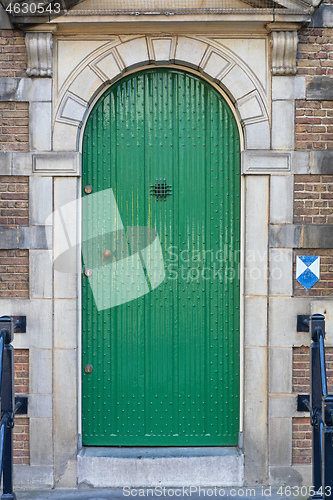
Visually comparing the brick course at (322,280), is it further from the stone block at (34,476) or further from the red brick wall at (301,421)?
the stone block at (34,476)

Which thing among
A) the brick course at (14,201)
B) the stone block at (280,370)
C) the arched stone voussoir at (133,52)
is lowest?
the stone block at (280,370)

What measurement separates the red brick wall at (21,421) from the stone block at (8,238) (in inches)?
38.9

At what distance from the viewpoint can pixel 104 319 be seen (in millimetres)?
4945

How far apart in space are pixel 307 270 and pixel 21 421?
3.05 metres

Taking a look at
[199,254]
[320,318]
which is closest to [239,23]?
[199,254]

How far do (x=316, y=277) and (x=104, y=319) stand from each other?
207 centimetres

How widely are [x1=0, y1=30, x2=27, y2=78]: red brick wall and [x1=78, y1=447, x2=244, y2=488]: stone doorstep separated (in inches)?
144

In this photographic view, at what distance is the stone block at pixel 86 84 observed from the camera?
187 inches

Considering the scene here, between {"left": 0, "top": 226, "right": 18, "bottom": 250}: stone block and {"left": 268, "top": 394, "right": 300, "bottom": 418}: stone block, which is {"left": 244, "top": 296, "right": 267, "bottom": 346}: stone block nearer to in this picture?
{"left": 268, "top": 394, "right": 300, "bottom": 418}: stone block

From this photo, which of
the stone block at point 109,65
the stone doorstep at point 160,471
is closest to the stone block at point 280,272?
the stone doorstep at point 160,471

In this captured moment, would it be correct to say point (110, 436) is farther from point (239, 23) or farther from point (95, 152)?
point (239, 23)

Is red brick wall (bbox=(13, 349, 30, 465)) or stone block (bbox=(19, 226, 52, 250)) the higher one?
stone block (bbox=(19, 226, 52, 250))

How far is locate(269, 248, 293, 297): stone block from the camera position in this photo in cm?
477

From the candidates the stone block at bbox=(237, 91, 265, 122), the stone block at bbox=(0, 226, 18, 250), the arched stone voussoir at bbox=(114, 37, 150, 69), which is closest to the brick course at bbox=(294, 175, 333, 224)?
the stone block at bbox=(237, 91, 265, 122)
